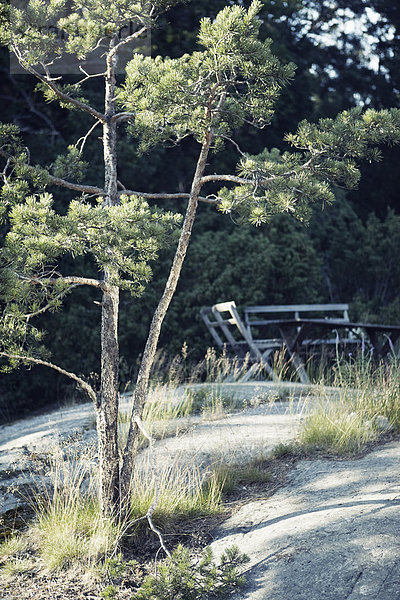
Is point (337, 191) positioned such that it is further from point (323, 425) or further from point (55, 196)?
point (323, 425)

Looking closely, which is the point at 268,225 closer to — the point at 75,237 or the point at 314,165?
the point at 314,165

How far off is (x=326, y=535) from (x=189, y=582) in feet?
2.76

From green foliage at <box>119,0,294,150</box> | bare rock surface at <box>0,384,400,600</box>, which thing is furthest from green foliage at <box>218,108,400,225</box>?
bare rock surface at <box>0,384,400,600</box>

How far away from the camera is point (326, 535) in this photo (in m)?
3.64

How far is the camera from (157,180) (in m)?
12.7

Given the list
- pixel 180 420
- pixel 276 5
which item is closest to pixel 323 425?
pixel 180 420

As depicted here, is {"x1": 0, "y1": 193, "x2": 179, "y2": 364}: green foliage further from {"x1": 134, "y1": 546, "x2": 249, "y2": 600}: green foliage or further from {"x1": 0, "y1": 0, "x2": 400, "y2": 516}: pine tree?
{"x1": 134, "y1": 546, "x2": 249, "y2": 600}: green foliage

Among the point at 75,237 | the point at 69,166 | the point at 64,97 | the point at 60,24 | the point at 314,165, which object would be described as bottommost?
the point at 75,237

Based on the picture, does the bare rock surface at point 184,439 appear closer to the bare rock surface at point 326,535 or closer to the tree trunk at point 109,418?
the tree trunk at point 109,418

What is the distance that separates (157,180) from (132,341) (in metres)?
3.56

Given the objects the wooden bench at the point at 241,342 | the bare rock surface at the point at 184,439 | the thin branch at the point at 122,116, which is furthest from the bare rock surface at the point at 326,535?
the wooden bench at the point at 241,342

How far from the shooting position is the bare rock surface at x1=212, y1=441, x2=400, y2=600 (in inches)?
126

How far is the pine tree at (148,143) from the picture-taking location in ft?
12.0

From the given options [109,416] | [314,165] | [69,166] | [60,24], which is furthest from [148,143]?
[109,416]
